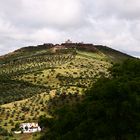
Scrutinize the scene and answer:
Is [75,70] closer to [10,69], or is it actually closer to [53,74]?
[53,74]

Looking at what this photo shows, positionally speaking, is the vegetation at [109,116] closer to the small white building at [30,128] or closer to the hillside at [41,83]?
the hillside at [41,83]

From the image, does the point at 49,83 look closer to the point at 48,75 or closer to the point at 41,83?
the point at 41,83

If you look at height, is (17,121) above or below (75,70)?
below

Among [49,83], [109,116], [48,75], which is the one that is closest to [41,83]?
[49,83]

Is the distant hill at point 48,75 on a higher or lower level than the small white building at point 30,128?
higher

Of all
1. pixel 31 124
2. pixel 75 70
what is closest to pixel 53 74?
pixel 75 70

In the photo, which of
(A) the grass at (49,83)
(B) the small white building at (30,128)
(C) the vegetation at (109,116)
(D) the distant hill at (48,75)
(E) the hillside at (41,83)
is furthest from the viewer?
(D) the distant hill at (48,75)

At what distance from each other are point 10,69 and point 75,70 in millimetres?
35713

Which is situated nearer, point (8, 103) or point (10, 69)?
point (8, 103)

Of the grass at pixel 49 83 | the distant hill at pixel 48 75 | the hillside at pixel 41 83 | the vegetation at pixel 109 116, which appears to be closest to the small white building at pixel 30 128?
the grass at pixel 49 83

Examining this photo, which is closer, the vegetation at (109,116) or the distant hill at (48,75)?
the vegetation at (109,116)

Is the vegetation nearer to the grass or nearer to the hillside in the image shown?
the grass

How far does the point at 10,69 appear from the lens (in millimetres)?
192625

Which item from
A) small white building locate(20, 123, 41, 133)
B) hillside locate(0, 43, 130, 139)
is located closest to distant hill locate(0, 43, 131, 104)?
hillside locate(0, 43, 130, 139)
